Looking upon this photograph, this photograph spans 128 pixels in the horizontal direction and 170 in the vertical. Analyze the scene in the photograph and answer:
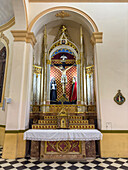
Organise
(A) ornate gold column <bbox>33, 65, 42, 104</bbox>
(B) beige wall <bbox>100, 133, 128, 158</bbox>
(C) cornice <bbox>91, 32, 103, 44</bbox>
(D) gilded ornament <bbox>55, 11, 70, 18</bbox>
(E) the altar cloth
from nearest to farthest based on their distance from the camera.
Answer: (E) the altar cloth, (B) beige wall <bbox>100, 133, 128, 158</bbox>, (C) cornice <bbox>91, 32, 103, 44</bbox>, (D) gilded ornament <bbox>55, 11, 70, 18</bbox>, (A) ornate gold column <bbox>33, 65, 42, 104</bbox>

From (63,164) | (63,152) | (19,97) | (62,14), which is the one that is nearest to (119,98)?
(63,152)

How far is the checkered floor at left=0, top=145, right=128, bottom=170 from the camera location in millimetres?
3494

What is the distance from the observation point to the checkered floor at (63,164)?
11.5 feet

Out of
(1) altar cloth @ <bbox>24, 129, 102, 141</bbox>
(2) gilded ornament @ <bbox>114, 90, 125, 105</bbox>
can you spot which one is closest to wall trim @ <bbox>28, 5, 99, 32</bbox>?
(2) gilded ornament @ <bbox>114, 90, 125, 105</bbox>

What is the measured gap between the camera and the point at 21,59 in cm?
491

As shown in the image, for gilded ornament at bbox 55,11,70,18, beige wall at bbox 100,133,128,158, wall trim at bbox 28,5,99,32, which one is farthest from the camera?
gilded ornament at bbox 55,11,70,18

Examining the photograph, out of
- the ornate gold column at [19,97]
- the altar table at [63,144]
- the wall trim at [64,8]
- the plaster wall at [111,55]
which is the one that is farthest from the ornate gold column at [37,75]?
the plaster wall at [111,55]

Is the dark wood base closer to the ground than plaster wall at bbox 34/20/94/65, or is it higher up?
closer to the ground

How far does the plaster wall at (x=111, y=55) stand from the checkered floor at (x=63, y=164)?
1.05 metres

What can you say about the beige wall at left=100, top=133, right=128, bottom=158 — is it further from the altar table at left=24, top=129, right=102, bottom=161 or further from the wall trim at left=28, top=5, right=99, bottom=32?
the wall trim at left=28, top=5, right=99, bottom=32

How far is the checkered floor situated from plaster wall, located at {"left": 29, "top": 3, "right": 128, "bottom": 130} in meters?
1.05

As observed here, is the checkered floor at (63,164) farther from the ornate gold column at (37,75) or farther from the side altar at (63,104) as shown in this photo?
the ornate gold column at (37,75)

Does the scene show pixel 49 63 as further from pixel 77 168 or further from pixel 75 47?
pixel 77 168

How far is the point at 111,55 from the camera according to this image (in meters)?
5.07
